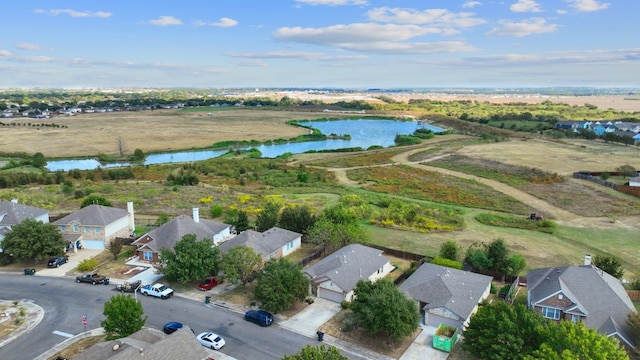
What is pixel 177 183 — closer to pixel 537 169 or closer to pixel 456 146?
pixel 537 169

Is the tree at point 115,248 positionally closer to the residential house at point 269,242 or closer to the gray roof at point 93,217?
the gray roof at point 93,217

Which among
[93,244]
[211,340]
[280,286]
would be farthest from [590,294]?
[93,244]

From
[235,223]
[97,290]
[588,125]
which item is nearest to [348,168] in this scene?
[235,223]

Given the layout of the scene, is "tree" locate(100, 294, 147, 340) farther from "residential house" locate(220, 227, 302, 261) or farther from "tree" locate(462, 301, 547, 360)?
"tree" locate(462, 301, 547, 360)

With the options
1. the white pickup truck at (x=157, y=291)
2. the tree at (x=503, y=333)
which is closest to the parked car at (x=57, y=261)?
the white pickup truck at (x=157, y=291)

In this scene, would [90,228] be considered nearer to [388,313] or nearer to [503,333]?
[388,313]

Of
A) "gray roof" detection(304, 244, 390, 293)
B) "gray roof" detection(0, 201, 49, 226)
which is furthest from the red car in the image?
"gray roof" detection(0, 201, 49, 226)
